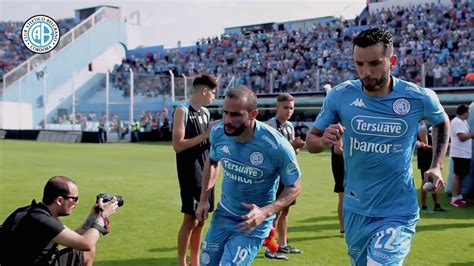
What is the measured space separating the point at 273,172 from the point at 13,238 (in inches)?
83.8

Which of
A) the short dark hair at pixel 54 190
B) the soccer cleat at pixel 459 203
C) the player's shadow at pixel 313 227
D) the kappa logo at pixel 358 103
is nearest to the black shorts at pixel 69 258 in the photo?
the short dark hair at pixel 54 190

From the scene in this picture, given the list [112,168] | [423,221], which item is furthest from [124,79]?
[423,221]

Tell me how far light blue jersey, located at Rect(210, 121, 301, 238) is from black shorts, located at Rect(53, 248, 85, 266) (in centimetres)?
137

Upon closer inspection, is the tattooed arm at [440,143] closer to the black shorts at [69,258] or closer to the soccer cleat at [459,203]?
the black shorts at [69,258]

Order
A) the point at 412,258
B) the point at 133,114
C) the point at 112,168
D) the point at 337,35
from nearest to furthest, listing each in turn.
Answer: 1. the point at 412,258
2. the point at 112,168
3. the point at 133,114
4. the point at 337,35

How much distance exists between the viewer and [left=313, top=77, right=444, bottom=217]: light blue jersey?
13.9 ft

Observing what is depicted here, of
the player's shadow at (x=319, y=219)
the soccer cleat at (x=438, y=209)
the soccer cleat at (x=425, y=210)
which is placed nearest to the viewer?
the player's shadow at (x=319, y=219)

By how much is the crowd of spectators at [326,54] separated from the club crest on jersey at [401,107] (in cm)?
2294

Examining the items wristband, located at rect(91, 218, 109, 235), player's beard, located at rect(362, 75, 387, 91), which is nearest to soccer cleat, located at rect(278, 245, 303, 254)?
wristband, located at rect(91, 218, 109, 235)

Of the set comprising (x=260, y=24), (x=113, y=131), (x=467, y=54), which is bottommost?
(x=113, y=131)

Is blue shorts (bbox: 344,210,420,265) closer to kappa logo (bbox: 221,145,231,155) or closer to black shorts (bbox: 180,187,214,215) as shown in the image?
kappa logo (bbox: 221,145,231,155)

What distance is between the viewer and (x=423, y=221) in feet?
32.4

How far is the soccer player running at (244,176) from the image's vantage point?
4645 mm

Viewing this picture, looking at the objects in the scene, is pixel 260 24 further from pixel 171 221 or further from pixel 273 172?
pixel 273 172
